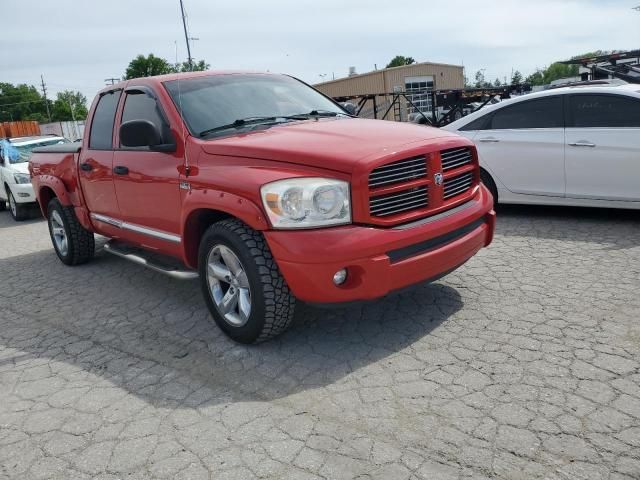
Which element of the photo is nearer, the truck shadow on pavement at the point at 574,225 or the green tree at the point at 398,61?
the truck shadow on pavement at the point at 574,225

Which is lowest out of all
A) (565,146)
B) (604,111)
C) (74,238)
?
(74,238)

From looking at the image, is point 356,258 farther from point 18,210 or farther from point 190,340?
point 18,210

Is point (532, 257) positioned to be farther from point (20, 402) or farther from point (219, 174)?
point (20, 402)

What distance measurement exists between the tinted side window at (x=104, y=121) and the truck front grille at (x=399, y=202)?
304 cm

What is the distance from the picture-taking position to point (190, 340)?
4.30 m

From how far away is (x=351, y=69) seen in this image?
4669 cm

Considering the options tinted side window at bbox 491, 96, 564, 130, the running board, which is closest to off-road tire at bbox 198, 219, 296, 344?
the running board

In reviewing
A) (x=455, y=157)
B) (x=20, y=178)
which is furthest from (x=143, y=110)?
(x=20, y=178)

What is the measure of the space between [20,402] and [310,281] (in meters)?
2.02

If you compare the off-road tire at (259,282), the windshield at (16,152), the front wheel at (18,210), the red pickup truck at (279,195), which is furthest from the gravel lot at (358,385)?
the windshield at (16,152)

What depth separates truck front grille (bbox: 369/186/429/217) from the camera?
351 cm

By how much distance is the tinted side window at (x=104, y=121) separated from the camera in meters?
5.46

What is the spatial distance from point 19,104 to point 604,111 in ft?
415

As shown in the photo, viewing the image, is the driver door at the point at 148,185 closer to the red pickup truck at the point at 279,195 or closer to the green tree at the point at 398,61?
the red pickup truck at the point at 279,195
